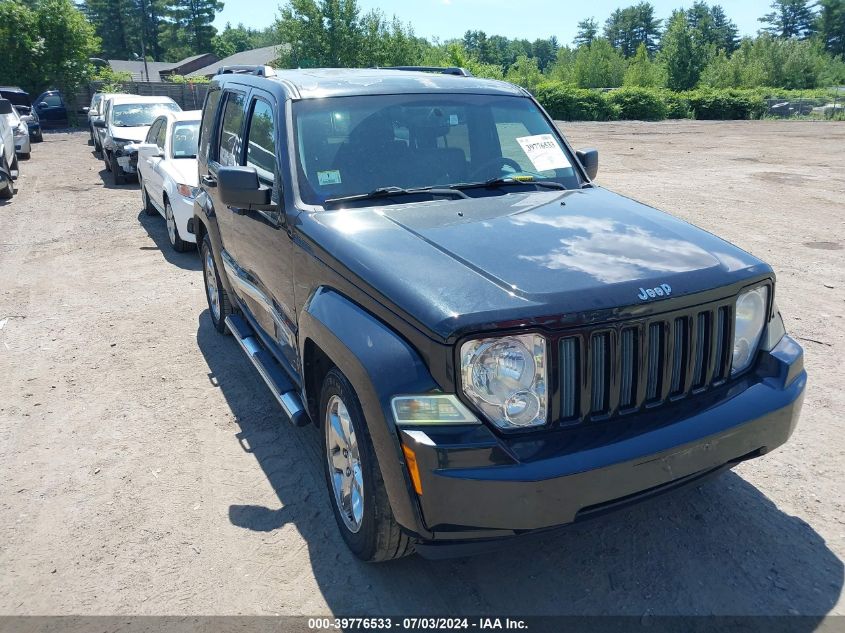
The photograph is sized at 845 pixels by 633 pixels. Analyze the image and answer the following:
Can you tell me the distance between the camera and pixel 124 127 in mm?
16219

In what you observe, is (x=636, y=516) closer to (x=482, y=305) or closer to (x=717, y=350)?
(x=717, y=350)

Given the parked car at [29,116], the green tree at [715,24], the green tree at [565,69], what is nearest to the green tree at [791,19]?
the green tree at [715,24]

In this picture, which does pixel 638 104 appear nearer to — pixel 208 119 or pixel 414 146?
pixel 208 119

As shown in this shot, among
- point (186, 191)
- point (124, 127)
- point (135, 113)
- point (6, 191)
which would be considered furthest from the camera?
point (135, 113)

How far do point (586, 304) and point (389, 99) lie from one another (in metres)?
2.16

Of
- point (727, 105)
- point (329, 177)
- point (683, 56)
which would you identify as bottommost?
point (727, 105)

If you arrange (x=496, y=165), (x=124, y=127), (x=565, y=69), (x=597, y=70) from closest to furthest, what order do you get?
(x=496, y=165) → (x=124, y=127) → (x=597, y=70) → (x=565, y=69)

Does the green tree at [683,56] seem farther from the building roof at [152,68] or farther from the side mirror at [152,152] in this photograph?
the side mirror at [152,152]

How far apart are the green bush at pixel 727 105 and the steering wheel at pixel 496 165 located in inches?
1629

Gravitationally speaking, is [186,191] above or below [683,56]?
below

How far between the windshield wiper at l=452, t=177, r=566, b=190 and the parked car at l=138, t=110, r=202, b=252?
5217 millimetres

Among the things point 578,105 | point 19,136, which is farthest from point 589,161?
point 578,105

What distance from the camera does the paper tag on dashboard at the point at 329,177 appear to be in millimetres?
3836

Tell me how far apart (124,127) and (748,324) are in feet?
52.7
